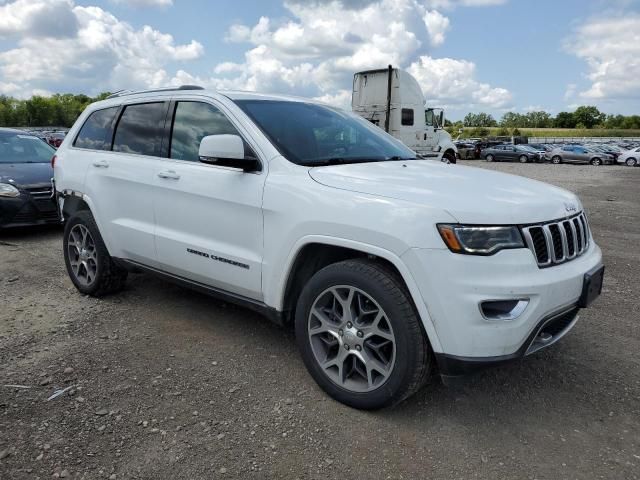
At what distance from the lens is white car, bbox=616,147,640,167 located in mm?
32906

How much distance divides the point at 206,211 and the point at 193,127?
28.0 inches

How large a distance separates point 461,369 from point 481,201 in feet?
2.77

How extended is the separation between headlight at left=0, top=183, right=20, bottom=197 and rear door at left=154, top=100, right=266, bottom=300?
4.39 meters

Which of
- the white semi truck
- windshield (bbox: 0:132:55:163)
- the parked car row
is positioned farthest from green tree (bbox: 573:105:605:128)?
windshield (bbox: 0:132:55:163)

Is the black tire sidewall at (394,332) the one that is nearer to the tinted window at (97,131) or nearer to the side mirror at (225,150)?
the side mirror at (225,150)

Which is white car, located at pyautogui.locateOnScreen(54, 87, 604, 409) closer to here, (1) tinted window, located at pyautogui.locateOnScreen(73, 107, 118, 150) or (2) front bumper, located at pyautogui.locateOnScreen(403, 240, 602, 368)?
(2) front bumper, located at pyautogui.locateOnScreen(403, 240, 602, 368)

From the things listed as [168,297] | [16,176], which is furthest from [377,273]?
[16,176]

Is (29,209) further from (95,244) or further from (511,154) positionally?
(511,154)

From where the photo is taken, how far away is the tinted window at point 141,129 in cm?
409

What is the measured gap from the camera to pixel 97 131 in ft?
15.7

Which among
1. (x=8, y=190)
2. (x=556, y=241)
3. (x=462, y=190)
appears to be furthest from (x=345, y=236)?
A: (x=8, y=190)

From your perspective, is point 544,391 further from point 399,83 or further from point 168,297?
point 399,83

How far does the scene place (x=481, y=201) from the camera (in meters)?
2.66

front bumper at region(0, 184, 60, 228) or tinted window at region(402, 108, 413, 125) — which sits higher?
tinted window at region(402, 108, 413, 125)
